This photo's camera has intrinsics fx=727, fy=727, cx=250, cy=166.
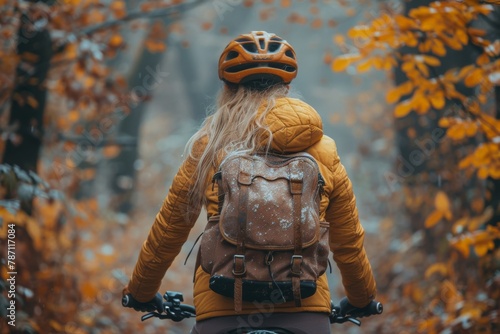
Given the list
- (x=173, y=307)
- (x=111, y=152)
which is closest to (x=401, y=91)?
(x=173, y=307)

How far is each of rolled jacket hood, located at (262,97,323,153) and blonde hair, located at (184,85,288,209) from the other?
0.04m

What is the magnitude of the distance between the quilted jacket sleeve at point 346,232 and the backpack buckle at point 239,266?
2.04 feet

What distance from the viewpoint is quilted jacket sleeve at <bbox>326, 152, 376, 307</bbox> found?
3324 millimetres

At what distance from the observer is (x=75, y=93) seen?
320 inches

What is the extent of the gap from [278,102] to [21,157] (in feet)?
13.8

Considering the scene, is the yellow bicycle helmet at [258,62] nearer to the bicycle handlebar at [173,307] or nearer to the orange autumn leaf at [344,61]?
the bicycle handlebar at [173,307]

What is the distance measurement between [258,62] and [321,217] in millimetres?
814

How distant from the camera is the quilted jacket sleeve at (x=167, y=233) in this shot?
131 inches
